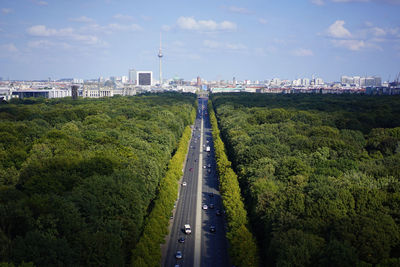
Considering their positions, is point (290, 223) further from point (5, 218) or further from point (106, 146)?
point (106, 146)

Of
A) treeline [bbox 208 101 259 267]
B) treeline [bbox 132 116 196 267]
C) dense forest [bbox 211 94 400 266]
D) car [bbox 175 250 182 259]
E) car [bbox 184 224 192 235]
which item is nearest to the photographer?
dense forest [bbox 211 94 400 266]

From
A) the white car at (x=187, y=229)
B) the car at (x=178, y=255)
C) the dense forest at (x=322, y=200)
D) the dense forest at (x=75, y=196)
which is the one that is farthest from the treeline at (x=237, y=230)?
the dense forest at (x=75, y=196)

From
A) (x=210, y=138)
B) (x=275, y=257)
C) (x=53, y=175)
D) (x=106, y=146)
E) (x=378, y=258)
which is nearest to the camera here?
(x=378, y=258)

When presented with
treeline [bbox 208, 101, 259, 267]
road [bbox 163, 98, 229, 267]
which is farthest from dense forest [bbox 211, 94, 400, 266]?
road [bbox 163, 98, 229, 267]

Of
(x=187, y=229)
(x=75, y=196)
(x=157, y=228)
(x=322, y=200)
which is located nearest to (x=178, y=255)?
(x=157, y=228)

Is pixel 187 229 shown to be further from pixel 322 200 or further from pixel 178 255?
pixel 322 200

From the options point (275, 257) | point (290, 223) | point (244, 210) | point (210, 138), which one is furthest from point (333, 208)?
point (210, 138)

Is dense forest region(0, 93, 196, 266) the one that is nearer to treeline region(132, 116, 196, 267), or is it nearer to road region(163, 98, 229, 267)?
treeline region(132, 116, 196, 267)

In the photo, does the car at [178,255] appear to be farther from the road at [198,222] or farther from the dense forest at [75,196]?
the dense forest at [75,196]

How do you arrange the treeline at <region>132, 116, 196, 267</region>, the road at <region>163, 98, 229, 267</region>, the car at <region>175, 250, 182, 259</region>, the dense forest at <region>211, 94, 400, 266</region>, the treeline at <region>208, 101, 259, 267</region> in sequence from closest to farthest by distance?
the dense forest at <region>211, 94, 400, 266</region>, the treeline at <region>132, 116, 196, 267</region>, the treeline at <region>208, 101, 259, 267</region>, the car at <region>175, 250, 182, 259</region>, the road at <region>163, 98, 229, 267</region>
